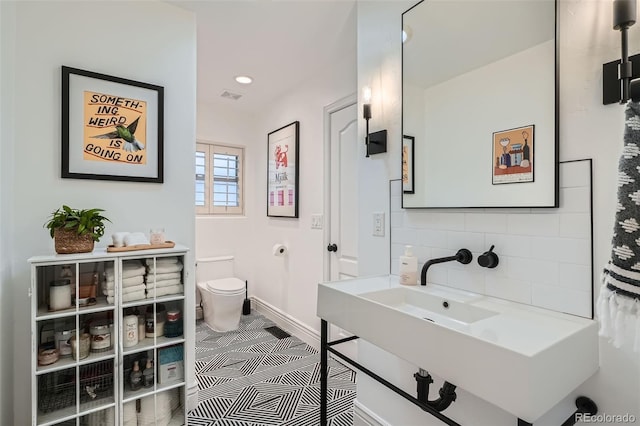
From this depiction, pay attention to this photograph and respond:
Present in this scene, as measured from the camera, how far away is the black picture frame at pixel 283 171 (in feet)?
10.1

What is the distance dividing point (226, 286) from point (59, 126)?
195 cm

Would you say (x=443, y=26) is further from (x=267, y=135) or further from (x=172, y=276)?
(x=267, y=135)

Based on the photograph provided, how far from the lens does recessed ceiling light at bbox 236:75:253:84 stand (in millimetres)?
2853

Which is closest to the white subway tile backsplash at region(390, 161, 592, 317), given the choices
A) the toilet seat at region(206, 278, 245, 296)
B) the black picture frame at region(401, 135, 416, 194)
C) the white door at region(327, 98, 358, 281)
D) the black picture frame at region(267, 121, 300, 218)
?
the black picture frame at region(401, 135, 416, 194)

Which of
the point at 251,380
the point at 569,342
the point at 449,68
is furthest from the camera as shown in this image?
the point at 251,380

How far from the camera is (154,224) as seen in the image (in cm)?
188

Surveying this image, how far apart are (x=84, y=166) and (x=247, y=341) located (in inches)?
78.4

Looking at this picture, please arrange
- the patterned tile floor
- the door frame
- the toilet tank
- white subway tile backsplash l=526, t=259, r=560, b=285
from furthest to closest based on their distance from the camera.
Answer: the toilet tank < the door frame < the patterned tile floor < white subway tile backsplash l=526, t=259, r=560, b=285

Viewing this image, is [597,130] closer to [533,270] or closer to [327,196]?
[533,270]

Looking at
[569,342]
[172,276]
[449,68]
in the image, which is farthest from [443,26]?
[172,276]

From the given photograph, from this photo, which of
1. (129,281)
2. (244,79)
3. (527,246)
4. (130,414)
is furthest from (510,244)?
(244,79)

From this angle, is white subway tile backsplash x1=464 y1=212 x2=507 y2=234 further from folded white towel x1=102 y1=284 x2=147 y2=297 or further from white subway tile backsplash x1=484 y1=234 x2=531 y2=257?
folded white towel x1=102 y1=284 x2=147 y2=297

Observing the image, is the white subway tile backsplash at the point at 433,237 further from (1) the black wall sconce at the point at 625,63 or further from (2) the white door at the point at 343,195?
(2) the white door at the point at 343,195

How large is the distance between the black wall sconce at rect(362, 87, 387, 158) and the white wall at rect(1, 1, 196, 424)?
Result: 1.08m
